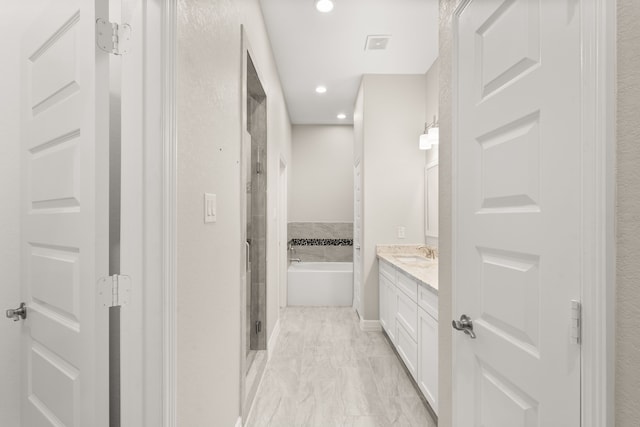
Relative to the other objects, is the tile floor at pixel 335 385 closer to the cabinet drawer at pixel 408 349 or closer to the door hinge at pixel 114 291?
the cabinet drawer at pixel 408 349

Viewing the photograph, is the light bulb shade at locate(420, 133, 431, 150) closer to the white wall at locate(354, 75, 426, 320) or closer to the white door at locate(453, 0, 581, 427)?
the white wall at locate(354, 75, 426, 320)

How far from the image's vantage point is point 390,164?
3924mm

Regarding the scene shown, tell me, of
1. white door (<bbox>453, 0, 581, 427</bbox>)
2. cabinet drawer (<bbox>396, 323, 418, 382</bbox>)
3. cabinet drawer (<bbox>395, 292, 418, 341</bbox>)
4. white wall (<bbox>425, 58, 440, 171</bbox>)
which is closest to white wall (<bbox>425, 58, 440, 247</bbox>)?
white wall (<bbox>425, 58, 440, 171</bbox>)

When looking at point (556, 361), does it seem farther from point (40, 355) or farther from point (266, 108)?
point (266, 108)

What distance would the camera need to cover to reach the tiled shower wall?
19.3 feet

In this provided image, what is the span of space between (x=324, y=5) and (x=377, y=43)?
0.78 metres

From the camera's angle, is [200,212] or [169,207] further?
[200,212]

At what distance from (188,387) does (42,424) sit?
1.84 ft

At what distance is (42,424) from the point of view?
1.25 m

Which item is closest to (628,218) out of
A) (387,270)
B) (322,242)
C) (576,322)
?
(576,322)

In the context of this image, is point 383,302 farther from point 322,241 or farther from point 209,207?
point 209,207

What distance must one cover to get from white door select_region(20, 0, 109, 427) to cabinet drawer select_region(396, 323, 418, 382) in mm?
1976

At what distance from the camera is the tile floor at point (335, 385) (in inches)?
84.1

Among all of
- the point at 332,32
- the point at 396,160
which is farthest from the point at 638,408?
the point at 396,160
